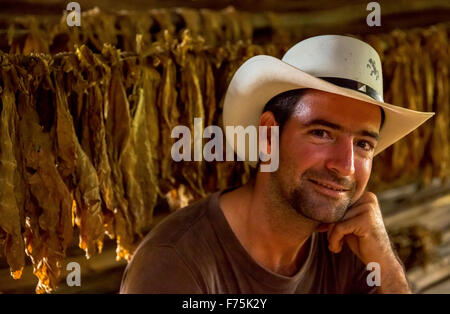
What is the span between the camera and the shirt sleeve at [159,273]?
72.8 inches

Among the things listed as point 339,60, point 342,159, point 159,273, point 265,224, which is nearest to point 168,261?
point 159,273

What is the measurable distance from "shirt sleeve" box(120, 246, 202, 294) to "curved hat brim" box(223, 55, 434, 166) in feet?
1.67

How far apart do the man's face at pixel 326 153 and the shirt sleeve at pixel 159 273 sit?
38 cm

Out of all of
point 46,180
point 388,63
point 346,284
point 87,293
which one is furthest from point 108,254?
point 388,63

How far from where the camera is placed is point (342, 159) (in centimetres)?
194

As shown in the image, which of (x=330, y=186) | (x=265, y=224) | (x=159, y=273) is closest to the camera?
(x=159, y=273)

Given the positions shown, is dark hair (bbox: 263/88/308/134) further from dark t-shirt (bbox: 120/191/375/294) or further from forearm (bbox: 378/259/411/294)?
forearm (bbox: 378/259/411/294)

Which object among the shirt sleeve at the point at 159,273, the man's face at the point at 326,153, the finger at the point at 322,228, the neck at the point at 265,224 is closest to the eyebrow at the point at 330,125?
the man's face at the point at 326,153

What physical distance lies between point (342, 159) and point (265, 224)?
32 cm

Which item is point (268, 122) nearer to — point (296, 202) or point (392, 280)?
point (296, 202)

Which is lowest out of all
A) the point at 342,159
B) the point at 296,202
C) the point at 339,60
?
the point at 296,202

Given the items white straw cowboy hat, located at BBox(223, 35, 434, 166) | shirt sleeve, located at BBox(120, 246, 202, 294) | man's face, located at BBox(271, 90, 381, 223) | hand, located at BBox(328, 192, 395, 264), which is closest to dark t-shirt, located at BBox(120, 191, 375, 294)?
shirt sleeve, located at BBox(120, 246, 202, 294)

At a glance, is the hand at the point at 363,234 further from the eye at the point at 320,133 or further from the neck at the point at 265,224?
the eye at the point at 320,133

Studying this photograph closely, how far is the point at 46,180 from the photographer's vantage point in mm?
1964
